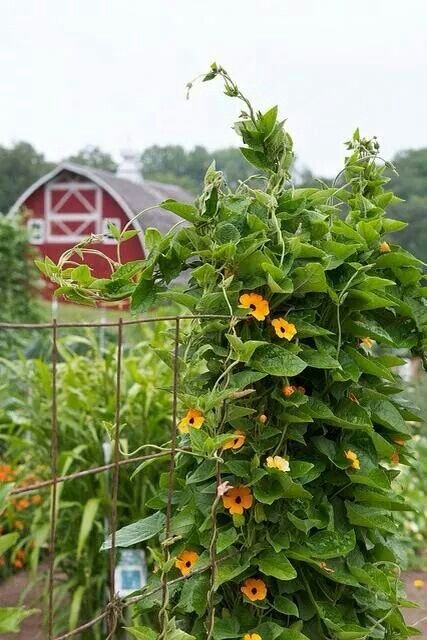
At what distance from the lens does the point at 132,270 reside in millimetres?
1327

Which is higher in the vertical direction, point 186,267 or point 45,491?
point 186,267

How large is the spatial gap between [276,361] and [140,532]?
376 mm

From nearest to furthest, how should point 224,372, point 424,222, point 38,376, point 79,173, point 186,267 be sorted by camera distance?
point 224,372 < point 186,267 < point 38,376 < point 424,222 < point 79,173

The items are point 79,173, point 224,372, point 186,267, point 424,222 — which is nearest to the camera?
point 224,372

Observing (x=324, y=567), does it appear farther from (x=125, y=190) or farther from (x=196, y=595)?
(x=125, y=190)

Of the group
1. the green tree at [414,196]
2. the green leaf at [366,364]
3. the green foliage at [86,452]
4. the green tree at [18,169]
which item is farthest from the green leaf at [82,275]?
the green tree at [18,169]

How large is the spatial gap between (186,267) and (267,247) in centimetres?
14

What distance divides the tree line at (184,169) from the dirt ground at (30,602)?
64.7 inches

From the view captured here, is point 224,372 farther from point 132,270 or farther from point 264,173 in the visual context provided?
point 264,173

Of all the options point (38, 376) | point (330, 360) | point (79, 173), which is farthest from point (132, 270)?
point (79, 173)

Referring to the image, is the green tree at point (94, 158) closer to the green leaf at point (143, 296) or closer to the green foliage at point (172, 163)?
the green foliage at point (172, 163)

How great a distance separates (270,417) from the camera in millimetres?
1339

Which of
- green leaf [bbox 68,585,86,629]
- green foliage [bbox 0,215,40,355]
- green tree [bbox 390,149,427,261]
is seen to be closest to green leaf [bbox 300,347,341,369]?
green leaf [bbox 68,585,86,629]

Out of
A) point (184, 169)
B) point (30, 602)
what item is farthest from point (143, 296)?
point (184, 169)
